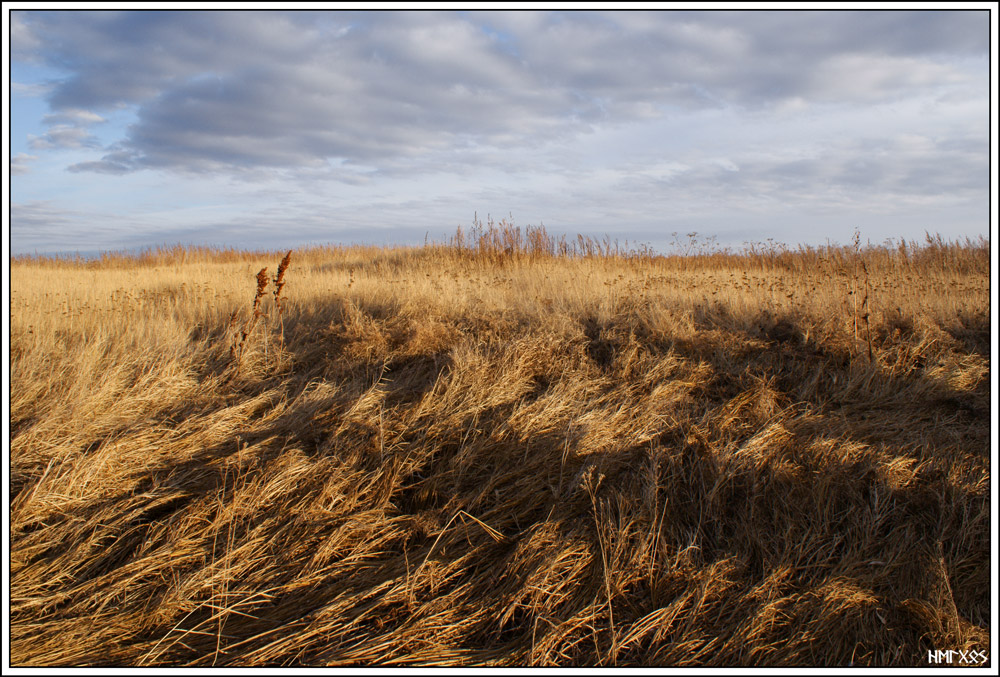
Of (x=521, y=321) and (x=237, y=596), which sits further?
(x=521, y=321)

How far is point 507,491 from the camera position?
114 inches

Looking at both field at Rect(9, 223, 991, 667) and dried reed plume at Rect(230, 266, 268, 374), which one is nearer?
field at Rect(9, 223, 991, 667)

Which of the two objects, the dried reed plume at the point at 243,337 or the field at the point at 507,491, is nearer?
the field at the point at 507,491

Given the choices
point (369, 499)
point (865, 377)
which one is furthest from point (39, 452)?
point (865, 377)

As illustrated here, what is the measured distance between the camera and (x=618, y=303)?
6.05 m

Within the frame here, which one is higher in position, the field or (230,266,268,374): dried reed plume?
(230,266,268,374): dried reed plume

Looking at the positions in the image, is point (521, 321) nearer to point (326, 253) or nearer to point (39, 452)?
point (39, 452)

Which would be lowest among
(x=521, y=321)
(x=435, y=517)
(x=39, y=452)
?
(x=435, y=517)

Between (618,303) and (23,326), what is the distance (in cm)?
573

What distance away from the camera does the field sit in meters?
2.08

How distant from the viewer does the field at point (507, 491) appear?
2.08 meters

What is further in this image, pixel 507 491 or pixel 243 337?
pixel 243 337

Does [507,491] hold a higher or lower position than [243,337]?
lower

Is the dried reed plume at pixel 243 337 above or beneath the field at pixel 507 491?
above
